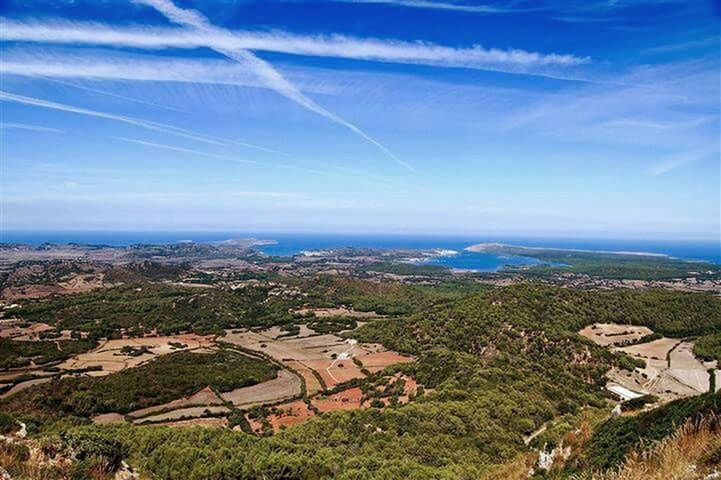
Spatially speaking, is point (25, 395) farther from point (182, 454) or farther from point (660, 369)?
point (660, 369)

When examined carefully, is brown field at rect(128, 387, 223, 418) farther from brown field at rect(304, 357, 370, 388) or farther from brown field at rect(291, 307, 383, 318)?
brown field at rect(291, 307, 383, 318)

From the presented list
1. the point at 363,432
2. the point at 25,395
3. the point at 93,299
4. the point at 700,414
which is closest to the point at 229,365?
the point at 25,395

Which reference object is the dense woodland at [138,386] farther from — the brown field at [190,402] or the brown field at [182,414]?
the brown field at [182,414]

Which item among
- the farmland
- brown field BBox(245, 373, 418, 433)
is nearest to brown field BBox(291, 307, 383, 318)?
the farmland

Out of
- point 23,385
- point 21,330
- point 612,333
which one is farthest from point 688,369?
point 21,330

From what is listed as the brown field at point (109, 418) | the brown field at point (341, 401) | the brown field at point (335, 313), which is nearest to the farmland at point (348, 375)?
the brown field at point (109, 418)

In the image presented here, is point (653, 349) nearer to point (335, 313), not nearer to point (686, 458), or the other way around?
point (335, 313)
